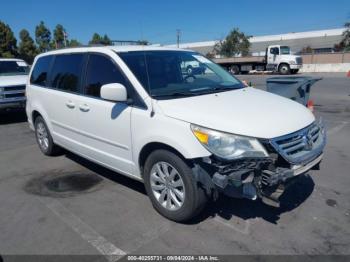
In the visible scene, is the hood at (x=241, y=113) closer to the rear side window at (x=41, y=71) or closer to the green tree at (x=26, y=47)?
the rear side window at (x=41, y=71)

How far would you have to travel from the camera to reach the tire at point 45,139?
5.86m

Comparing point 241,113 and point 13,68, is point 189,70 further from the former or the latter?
point 13,68

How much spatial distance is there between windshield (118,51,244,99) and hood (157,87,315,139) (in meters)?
0.25

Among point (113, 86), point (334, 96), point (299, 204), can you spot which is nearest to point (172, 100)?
point (113, 86)

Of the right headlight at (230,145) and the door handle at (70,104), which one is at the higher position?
the door handle at (70,104)

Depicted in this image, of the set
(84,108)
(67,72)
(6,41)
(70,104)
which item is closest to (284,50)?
(67,72)

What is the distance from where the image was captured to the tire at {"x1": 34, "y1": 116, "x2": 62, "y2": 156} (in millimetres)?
5863

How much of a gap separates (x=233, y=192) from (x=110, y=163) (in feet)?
6.09

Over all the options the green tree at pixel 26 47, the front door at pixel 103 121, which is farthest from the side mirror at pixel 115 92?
the green tree at pixel 26 47

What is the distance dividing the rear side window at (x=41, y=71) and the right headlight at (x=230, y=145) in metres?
3.75

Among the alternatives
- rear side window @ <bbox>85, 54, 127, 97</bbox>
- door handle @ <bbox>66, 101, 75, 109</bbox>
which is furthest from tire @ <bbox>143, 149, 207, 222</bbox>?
door handle @ <bbox>66, 101, 75, 109</bbox>

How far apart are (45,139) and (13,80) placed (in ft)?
15.0

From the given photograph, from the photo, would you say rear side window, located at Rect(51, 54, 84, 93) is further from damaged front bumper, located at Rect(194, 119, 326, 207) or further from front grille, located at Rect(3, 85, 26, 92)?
front grille, located at Rect(3, 85, 26, 92)

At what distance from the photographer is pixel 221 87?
14.1ft
